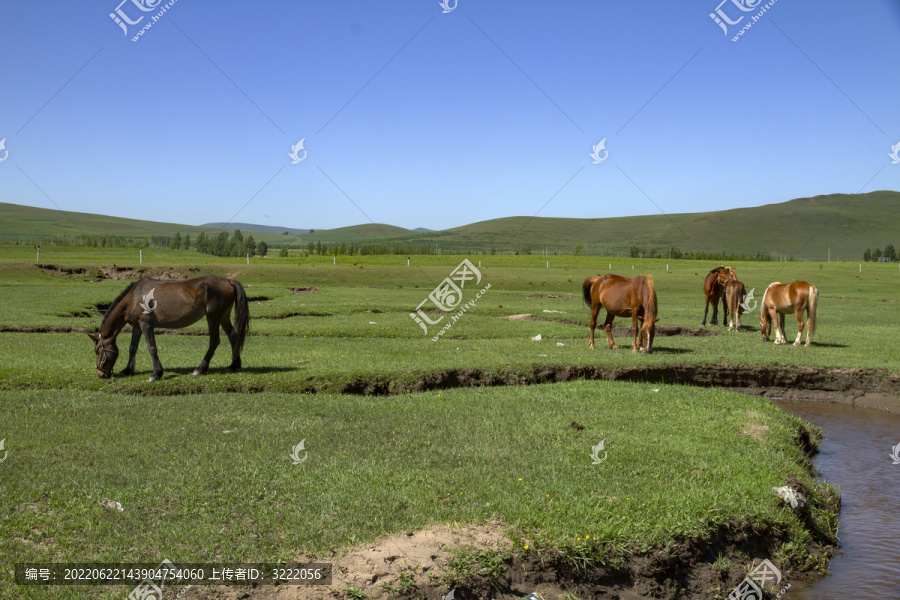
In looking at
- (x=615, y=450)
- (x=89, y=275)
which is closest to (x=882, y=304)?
(x=615, y=450)

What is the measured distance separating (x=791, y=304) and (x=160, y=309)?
16918 millimetres

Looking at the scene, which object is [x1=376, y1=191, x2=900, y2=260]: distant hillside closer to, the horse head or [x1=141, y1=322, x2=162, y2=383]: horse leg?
the horse head

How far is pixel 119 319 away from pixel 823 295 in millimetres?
43468

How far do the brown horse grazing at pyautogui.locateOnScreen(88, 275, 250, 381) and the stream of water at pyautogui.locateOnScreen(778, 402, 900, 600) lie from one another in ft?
34.1

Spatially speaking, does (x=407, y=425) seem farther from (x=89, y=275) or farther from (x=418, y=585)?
(x=89, y=275)

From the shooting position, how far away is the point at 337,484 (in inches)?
293

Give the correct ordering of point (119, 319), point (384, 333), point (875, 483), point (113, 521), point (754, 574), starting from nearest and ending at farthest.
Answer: point (113, 521) → point (754, 574) → point (875, 483) → point (119, 319) → point (384, 333)

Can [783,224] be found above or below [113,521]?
above

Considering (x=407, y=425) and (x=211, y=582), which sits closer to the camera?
(x=211, y=582)

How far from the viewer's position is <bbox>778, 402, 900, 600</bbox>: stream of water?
22.7 ft

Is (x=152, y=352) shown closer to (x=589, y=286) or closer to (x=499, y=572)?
(x=499, y=572)

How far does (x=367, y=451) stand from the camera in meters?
8.79

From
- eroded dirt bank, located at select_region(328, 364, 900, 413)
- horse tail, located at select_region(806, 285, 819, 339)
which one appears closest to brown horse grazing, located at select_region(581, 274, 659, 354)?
eroded dirt bank, located at select_region(328, 364, 900, 413)

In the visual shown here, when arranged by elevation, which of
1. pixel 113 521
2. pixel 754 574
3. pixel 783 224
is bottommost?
pixel 754 574
